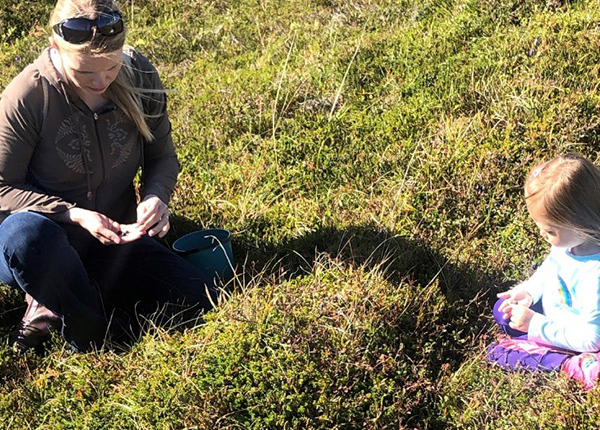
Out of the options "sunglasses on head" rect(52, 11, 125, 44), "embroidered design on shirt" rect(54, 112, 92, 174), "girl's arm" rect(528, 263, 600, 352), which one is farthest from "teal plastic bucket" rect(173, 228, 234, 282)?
"girl's arm" rect(528, 263, 600, 352)

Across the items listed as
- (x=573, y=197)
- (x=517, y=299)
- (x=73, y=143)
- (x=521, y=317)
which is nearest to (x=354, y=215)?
(x=517, y=299)

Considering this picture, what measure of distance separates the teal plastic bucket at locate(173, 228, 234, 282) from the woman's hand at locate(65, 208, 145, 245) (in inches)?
21.8

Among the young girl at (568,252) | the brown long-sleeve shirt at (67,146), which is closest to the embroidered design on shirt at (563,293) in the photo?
the young girl at (568,252)

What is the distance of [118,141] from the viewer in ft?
12.7

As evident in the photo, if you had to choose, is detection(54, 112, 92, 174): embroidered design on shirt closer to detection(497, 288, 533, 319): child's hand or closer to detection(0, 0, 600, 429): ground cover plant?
detection(0, 0, 600, 429): ground cover plant

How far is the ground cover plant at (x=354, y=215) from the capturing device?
3.21 metres

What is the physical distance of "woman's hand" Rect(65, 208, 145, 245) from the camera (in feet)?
11.6

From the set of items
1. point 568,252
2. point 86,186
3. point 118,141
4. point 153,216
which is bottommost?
point 568,252

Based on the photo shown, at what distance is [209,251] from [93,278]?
662 millimetres

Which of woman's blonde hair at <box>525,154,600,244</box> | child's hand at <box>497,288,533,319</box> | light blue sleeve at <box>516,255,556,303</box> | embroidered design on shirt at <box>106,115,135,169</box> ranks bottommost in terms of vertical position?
child's hand at <box>497,288,533,319</box>

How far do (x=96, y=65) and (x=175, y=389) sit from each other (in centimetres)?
155

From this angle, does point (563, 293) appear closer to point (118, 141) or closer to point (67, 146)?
point (118, 141)

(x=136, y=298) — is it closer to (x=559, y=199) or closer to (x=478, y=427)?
(x=478, y=427)

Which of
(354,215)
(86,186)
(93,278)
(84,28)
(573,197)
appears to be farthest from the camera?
(354,215)
